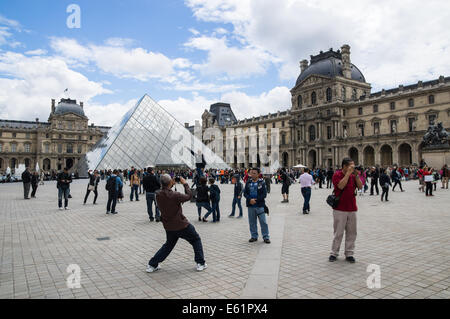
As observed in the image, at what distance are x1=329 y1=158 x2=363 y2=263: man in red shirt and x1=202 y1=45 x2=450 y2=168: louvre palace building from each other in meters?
41.6

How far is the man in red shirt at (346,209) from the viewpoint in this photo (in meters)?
4.64

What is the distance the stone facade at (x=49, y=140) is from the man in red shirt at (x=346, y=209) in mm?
77801

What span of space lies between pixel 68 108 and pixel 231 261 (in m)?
85.2

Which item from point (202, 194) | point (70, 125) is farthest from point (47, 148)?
point (202, 194)

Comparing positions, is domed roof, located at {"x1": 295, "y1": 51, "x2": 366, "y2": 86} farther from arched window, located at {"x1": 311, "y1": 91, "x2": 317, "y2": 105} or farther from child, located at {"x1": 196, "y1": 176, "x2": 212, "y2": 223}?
child, located at {"x1": 196, "y1": 176, "x2": 212, "y2": 223}

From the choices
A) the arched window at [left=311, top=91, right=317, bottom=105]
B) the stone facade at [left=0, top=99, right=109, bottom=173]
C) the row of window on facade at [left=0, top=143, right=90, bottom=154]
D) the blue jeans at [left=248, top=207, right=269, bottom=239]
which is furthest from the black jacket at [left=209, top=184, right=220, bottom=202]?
the row of window on facade at [left=0, top=143, right=90, bottom=154]

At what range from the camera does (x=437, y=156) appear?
25359 mm

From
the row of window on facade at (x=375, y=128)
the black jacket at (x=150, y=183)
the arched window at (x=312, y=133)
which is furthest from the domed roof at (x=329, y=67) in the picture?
the black jacket at (x=150, y=183)

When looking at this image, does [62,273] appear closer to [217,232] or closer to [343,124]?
[217,232]

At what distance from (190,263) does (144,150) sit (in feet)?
88.6

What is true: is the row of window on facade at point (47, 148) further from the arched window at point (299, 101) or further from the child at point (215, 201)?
the child at point (215, 201)

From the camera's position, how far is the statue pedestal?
24.8m

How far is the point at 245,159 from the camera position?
6938 centimetres
